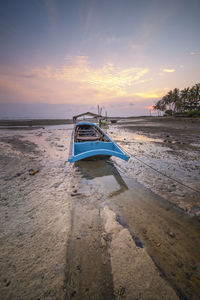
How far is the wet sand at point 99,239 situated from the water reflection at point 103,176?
0.05m

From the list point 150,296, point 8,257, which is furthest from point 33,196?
point 150,296

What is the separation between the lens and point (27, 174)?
475 centimetres

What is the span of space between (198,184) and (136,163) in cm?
255

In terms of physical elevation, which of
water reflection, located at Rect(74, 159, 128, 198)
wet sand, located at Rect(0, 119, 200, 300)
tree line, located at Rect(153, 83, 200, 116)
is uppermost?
tree line, located at Rect(153, 83, 200, 116)

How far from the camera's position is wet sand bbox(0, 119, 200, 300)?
1.50 meters

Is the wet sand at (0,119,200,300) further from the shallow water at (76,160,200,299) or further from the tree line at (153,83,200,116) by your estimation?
the tree line at (153,83,200,116)

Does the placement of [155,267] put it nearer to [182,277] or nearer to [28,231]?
[182,277]

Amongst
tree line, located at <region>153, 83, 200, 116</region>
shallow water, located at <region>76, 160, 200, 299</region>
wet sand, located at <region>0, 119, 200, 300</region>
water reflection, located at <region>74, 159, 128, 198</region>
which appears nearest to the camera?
wet sand, located at <region>0, 119, 200, 300</region>

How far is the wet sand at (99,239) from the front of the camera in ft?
4.93

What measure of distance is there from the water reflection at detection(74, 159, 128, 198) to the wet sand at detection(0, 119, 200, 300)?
5 centimetres

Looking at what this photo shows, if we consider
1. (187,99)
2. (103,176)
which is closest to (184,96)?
(187,99)

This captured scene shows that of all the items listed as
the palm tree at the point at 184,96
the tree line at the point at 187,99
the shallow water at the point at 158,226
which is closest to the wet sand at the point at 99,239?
the shallow water at the point at 158,226

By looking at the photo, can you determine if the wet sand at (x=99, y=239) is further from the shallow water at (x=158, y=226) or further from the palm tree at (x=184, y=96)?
the palm tree at (x=184, y=96)

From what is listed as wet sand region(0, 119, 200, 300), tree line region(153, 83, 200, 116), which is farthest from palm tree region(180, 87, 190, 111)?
wet sand region(0, 119, 200, 300)
